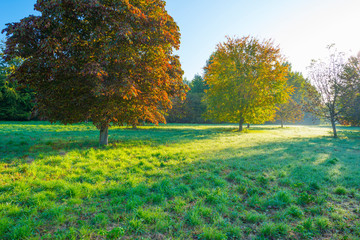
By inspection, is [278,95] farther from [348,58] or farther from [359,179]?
[359,179]

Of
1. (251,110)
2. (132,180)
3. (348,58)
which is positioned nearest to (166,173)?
(132,180)

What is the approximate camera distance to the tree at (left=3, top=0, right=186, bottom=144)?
275 inches

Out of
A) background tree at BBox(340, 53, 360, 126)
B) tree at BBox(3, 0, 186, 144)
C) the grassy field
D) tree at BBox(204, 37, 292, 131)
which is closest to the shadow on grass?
the grassy field

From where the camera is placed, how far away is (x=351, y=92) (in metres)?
17.3

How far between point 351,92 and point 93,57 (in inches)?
878

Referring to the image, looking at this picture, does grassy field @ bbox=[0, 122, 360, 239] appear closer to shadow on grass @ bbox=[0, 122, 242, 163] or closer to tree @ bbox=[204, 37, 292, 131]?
shadow on grass @ bbox=[0, 122, 242, 163]

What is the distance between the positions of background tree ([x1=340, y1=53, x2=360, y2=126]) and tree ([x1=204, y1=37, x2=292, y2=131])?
5.32m

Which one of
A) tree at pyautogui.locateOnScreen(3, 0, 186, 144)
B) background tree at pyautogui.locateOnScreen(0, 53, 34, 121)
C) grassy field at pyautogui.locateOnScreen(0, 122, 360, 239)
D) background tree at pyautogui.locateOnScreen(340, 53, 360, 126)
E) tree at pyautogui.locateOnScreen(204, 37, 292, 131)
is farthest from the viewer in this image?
background tree at pyautogui.locateOnScreen(0, 53, 34, 121)

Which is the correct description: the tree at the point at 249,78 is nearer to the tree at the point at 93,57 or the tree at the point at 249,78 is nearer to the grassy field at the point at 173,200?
the tree at the point at 93,57

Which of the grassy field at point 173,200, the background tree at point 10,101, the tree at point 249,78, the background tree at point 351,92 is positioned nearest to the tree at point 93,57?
the grassy field at point 173,200

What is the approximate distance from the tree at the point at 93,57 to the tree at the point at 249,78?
13.6m

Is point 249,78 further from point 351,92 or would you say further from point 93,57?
point 93,57

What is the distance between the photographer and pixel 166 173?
5.85m

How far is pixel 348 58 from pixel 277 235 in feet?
74.6
